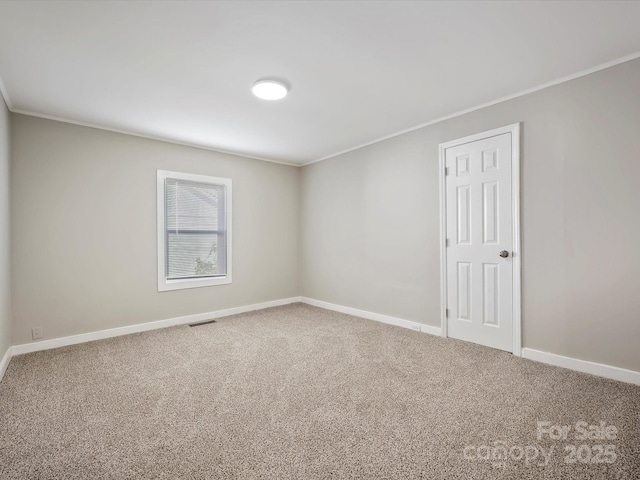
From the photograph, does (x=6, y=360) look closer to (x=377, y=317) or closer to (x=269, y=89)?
(x=269, y=89)

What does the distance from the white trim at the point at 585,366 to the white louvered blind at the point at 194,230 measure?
3.98 metres

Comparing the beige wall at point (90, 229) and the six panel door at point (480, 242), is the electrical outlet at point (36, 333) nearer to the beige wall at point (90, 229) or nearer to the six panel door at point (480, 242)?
the beige wall at point (90, 229)

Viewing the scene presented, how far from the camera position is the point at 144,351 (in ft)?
10.8

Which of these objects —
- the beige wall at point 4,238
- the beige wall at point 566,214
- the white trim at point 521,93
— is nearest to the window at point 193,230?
the beige wall at point 4,238

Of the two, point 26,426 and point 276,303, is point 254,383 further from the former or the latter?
point 276,303

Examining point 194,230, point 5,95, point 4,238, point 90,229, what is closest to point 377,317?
Result: point 194,230

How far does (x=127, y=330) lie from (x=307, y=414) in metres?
2.92

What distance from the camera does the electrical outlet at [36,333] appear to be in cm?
331

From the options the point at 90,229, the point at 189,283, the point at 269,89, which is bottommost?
the point at 189,283

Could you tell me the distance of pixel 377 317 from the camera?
4.38 m

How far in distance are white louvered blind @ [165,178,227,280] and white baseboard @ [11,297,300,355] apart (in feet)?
1.88

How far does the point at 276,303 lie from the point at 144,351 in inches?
92.0

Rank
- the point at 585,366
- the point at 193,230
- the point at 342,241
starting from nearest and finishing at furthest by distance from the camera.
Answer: the point at 585,366, the point at 193,230, the point at 342,241

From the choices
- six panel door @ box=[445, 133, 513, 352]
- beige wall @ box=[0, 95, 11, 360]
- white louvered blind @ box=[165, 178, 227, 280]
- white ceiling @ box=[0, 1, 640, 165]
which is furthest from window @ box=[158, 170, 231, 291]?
six panel door @ box=[445, 133, 513, 352]
